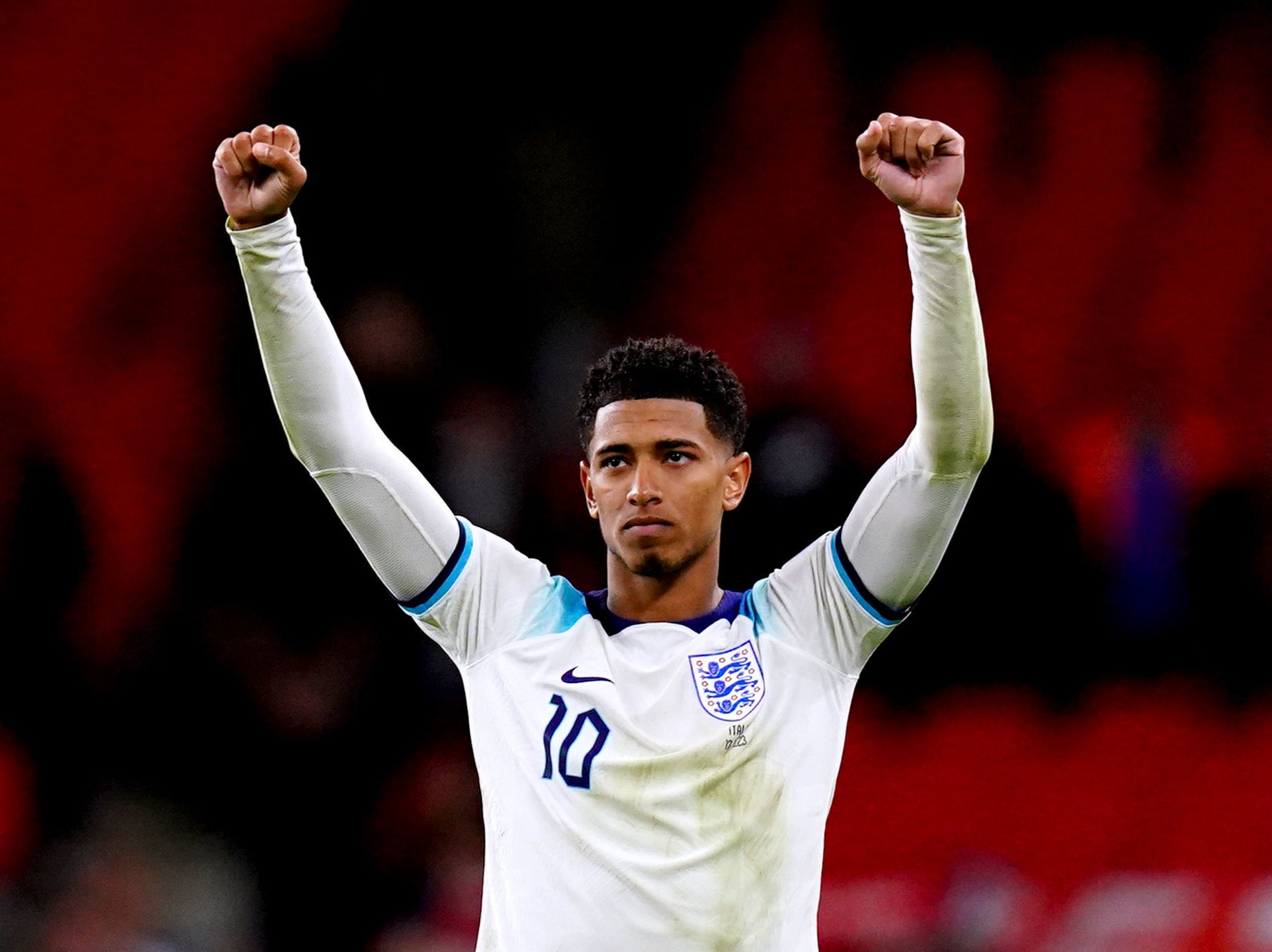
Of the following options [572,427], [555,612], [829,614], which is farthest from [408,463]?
[572,427]

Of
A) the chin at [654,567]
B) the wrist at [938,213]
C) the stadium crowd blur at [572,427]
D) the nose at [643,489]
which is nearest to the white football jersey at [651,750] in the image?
the chin at [654,567]

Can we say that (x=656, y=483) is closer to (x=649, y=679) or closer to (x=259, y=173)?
(x=649, y=679)

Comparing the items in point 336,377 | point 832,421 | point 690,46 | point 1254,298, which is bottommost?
point 336,377

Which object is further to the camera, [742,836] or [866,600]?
A: [866,600]

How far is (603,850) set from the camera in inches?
98.8

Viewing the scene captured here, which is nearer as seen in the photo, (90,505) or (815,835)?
(815,835)

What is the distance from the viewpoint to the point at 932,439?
258 cm

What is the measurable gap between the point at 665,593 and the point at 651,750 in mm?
370

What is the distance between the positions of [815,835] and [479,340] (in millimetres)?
3630

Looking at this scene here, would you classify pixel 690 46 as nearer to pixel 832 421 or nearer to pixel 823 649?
pixel 832 421

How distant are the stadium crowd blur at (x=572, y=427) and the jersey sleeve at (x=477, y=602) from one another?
2.62 metres

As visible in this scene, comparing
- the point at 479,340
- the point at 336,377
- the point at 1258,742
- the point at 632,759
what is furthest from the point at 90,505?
the point at 1258,742

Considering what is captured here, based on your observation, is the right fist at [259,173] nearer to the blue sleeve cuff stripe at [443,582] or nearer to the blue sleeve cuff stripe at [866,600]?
the blue sleeve cuff stripe at [443,582]

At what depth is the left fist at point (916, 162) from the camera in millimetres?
2500
